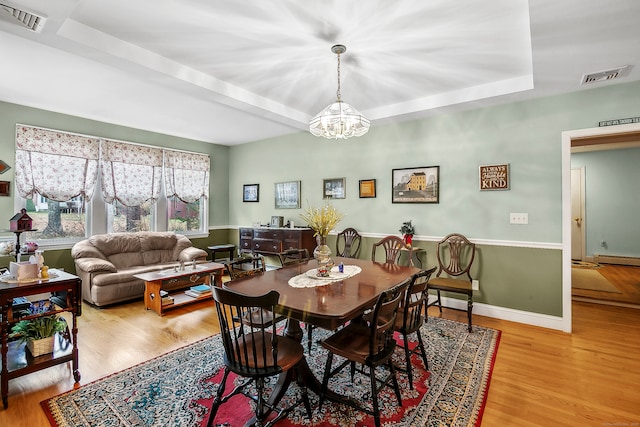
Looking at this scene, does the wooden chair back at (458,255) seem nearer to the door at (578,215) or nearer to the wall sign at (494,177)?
the wall sign at (494,177)

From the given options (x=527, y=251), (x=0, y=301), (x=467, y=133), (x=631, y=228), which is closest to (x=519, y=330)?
(x=527, y=251)

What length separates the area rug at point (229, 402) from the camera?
6.29 ft

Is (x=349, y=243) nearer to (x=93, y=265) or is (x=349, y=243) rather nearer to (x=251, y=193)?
(x=251, y=193)

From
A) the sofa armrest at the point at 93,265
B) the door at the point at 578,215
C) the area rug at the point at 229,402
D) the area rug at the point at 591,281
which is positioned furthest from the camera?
the door at the point at 578,215

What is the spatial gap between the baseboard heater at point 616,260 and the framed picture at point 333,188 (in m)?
6.12

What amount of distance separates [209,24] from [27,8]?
1.14 meters

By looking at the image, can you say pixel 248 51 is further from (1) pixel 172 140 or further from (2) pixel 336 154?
(1) pixel 172 140

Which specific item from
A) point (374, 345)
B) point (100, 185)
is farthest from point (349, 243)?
point (100, 185)

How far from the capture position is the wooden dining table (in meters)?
1.71

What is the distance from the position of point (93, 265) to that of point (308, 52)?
12.7 feet

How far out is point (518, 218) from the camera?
12.0 ft

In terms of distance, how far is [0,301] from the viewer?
201 cm

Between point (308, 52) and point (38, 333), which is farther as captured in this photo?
point (308, 52)

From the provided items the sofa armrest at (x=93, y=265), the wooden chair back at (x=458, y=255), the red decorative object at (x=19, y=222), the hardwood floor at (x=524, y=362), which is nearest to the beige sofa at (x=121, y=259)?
the sofa armrest at (x=93, y=265)
